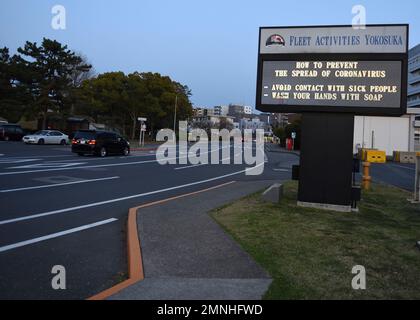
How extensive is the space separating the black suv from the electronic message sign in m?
18.8

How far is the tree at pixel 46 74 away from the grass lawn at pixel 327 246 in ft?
135

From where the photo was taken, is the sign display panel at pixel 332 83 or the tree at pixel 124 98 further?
the tree at pixel 124 98

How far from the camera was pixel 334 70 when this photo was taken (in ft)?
35.0

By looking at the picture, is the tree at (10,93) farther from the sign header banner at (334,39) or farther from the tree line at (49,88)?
the sign header banner at (334,39)

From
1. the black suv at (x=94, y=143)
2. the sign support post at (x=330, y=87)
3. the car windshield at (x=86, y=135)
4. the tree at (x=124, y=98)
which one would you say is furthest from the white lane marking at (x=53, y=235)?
the tree at (x=124, y=98)

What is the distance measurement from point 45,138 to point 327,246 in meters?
37.2

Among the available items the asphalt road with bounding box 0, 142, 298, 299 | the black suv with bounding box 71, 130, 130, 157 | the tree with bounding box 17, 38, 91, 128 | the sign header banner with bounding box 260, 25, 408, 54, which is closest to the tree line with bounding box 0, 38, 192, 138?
the tree with bounding box 17, 38, 91, 128

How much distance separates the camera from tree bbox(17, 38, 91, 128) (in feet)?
155

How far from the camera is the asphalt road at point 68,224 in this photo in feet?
17.7

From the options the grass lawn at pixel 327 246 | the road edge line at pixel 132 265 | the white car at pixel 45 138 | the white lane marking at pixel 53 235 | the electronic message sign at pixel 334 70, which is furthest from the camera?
the white car at pixel 45 138

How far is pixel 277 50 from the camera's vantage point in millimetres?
11164

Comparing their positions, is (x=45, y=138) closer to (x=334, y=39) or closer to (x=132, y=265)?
→ (x=334, y=39)
